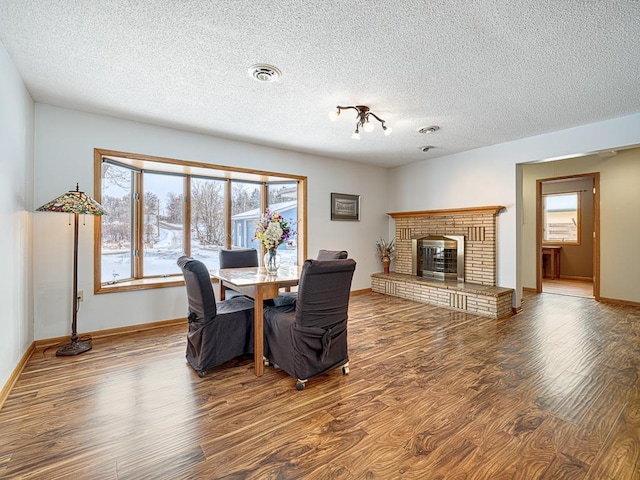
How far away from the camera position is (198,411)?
2.01m

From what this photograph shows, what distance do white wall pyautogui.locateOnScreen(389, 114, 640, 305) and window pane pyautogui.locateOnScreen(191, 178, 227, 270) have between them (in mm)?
3489

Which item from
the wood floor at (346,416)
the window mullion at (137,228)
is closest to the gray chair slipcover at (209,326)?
the wood floor at (346,416)

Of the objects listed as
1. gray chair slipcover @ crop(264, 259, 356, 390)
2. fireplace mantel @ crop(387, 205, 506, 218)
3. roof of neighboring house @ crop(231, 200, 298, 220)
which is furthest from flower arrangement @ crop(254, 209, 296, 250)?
fireplace mantel @ crop(387, 205, 506, 218)

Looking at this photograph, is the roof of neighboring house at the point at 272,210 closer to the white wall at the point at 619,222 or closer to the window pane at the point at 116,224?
the window pane at the point at 116,224

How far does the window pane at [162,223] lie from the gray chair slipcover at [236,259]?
2.90ft

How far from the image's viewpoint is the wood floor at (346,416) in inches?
61.0

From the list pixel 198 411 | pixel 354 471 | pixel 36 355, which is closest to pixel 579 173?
pixel 354 471

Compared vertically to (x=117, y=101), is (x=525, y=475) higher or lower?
lower

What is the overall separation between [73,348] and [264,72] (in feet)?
10.3

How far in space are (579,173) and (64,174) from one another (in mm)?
7577

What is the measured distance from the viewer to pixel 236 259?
3975 mm

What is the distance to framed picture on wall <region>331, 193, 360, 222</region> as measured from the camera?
5.48m

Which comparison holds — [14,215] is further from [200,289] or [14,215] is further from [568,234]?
[568,234]

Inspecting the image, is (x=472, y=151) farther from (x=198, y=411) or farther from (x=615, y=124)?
(x=198, y=411)
